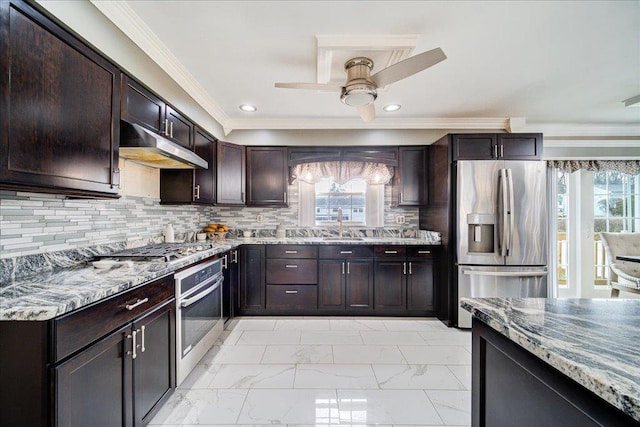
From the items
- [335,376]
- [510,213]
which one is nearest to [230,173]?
[335,376]

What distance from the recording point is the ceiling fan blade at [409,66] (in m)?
1.62

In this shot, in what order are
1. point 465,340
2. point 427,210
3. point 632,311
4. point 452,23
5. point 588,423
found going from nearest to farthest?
1. point 588,423
2. point 632,311
3. point 452,23
4. point 465,340
5. point 427,210

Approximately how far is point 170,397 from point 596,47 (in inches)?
154

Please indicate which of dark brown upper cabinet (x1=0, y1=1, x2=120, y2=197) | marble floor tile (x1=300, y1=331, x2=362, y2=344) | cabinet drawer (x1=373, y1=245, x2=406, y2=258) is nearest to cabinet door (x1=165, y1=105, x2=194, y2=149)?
dark brown upper cabinet (x1=0, y1=1, x2=120, y2=197)

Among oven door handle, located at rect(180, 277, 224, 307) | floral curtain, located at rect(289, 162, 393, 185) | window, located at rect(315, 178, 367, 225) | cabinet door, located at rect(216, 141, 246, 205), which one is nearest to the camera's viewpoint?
oven door handle, located at rect(180, 277, 224, 307)

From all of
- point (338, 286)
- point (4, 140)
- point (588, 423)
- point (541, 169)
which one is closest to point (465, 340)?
point (338, 286)

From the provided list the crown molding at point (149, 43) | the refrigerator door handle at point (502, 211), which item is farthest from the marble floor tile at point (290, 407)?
the crown molding at point (149, 43)

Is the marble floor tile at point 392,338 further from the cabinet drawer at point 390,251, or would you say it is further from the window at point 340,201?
the window at point 340,201

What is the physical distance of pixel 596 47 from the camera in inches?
79.9

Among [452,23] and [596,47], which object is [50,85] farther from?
[596,47]

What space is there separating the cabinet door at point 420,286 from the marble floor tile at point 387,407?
57.7 inches

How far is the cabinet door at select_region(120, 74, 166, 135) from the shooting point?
1.74 metres

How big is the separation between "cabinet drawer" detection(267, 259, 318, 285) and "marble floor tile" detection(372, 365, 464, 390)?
1.33 meters

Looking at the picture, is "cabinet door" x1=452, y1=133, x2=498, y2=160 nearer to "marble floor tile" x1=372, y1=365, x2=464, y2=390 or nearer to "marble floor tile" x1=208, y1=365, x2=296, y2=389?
"marble floor tile" x1=372, y1=365, x2=464, y2=390
